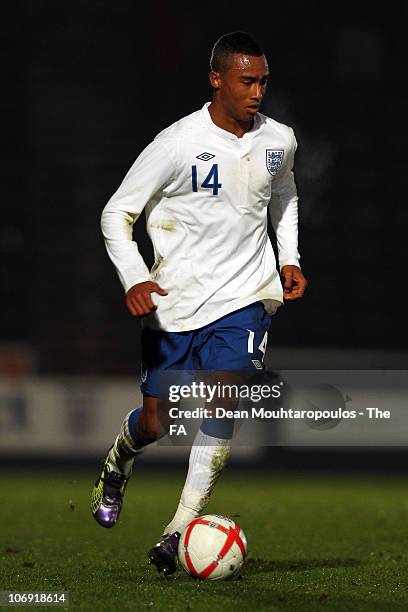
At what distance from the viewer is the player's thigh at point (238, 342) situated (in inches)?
199

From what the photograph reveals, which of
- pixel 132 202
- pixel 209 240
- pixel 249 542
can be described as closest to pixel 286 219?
pixel 209 240

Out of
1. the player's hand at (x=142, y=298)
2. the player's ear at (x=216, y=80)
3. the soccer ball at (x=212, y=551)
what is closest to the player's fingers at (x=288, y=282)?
the player's hand at (x=142, y=298)

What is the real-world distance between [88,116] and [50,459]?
2.97 m

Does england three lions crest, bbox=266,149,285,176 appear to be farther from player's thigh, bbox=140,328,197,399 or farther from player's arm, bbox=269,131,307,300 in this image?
player's thigh, bbox=140,328,197,399

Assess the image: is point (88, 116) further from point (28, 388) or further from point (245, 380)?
point (245, 380)

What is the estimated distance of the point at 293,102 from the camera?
11.9m

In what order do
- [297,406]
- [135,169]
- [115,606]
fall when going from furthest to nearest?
[297,406] → [135,169] → [115,606]

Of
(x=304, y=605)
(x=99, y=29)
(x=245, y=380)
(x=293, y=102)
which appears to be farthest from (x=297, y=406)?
(x=304, y=605)

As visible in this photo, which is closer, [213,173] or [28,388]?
Answer: [213,173]

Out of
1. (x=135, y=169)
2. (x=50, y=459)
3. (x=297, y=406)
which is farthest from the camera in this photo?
(x=50, y=459)

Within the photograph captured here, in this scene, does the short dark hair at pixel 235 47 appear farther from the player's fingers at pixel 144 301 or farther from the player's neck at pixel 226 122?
the player's fingers at pixel 144 301

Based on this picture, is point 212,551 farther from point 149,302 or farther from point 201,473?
point 149,302

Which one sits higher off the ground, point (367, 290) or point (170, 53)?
point (170, 53)

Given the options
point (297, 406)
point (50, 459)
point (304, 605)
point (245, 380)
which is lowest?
point (50, 459)
